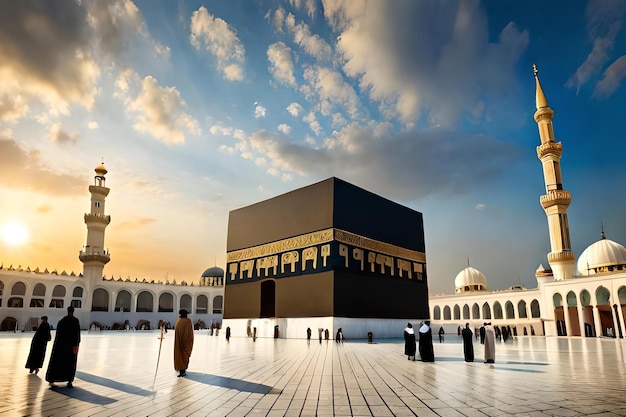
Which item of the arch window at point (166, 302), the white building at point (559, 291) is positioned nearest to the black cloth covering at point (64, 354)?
the white building at point (559, 291)

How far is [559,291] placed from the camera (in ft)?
108

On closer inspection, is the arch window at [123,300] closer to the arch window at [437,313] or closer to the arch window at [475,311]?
the arch window at [437,313]

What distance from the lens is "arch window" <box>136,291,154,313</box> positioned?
1874 inches

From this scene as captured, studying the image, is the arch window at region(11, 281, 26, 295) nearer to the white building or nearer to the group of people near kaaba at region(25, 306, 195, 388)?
the group of people near kaaba at region(25, 306, 195, 388)

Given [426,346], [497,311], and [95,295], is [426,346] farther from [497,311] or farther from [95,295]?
[95,295]

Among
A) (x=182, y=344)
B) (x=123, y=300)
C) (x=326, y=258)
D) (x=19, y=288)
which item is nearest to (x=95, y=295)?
(x=123, y=300)

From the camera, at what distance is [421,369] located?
29.7 ft

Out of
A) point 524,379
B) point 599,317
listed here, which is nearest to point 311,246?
point 524,379

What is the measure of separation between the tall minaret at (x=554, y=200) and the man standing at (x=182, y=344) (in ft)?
110

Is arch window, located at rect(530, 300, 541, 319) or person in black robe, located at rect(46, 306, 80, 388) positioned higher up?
arch window, located at rect(530, 300, 541, 319)

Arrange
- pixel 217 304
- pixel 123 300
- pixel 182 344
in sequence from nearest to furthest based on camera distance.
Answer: pixel 182 344 < pixel 123 300 < pixel 217 304

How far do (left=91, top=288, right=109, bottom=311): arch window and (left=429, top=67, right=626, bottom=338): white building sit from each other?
33.3 m

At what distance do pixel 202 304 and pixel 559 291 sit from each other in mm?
37488

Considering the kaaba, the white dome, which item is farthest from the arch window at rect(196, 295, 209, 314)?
the white dome
